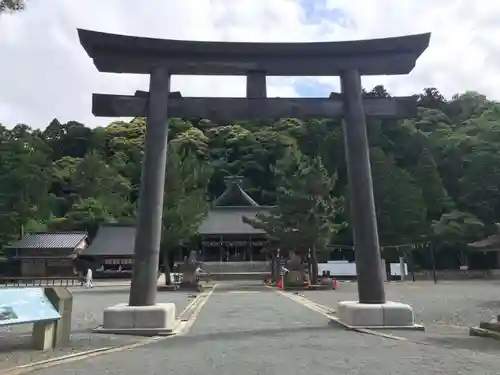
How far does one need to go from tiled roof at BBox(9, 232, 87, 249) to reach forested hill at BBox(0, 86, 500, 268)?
3.46 m

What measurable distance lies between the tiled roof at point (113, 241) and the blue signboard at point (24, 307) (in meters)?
40.8

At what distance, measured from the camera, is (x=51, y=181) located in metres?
68.8

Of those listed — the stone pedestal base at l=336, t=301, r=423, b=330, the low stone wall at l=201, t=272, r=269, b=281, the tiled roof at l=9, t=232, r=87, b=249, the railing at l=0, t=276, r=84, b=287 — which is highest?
the tiled roof at l=9, t=232, r=87, b=249

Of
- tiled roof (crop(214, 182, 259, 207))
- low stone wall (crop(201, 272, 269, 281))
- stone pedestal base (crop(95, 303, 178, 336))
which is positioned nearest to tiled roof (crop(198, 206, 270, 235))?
tiled roof (crop(214, 182, 259, 207))

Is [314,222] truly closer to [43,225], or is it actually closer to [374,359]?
[374,359]

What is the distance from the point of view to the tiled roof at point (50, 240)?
49.9 metres

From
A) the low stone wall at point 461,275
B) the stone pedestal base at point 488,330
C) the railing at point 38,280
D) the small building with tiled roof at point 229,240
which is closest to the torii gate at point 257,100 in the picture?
the stone pedestal base at point 488,330

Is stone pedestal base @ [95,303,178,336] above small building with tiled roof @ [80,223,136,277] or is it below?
below

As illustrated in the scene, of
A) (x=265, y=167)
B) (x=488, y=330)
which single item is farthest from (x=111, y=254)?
(x=488, y=330)

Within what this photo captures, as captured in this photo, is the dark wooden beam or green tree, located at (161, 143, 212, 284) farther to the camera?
green tree, located at (161, 143, 212, 284)

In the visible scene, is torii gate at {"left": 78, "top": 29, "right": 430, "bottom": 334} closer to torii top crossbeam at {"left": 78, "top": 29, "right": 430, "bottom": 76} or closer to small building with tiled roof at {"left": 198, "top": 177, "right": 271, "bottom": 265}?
torii top crossbeam at {"left": 78, "top": 29, "right": 430, "bottom": 76}

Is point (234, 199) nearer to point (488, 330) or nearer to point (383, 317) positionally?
point (383, 317)

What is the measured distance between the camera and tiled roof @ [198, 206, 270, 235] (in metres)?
51.9

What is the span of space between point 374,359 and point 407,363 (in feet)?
1.63
